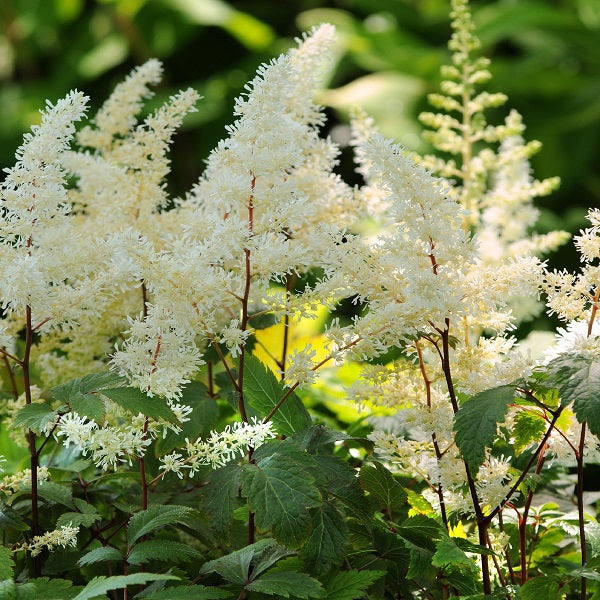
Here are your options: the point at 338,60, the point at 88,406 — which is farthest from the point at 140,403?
the point at 338,60

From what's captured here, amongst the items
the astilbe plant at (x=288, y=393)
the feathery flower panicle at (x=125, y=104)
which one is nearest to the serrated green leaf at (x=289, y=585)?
the astilbe plant at (x=288, y=393)

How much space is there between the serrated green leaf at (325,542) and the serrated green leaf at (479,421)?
0.16 m

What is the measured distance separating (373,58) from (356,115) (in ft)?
11.3

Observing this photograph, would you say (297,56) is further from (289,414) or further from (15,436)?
(15,436)

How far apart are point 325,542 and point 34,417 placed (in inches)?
12.6

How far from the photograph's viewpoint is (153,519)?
0.91m

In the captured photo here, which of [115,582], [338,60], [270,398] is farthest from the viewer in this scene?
[338,60]

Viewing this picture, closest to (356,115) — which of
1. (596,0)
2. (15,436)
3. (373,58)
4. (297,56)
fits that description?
(297,56)

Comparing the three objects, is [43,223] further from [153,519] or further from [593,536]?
[593,536]

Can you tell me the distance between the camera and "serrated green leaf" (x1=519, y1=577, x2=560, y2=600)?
93 cm

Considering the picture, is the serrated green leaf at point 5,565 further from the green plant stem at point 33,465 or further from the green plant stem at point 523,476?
the green plant stem at point 523,476

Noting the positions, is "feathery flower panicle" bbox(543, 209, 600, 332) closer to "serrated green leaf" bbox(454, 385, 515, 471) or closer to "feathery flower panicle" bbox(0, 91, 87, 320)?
"serrated green leaf" bbox(454, 385, 515, 471)

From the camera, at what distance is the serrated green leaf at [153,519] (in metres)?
0.89

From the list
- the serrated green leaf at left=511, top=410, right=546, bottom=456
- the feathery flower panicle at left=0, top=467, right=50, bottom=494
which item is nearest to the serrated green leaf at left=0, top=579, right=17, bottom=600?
the feathery flower panicle at left=0, top=467, right=50, bottom=494
